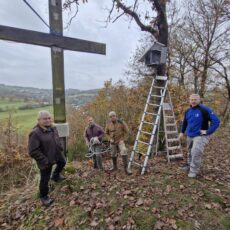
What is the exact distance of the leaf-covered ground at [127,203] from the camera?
3.92 metres

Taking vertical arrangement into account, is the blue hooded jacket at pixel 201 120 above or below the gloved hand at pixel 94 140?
above

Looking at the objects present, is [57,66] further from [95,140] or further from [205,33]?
[205,33]

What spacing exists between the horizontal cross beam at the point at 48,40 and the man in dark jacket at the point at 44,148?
5.03ft

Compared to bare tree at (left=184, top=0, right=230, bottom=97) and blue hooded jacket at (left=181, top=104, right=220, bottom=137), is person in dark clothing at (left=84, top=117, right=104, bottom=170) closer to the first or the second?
blue hooded jacket at (left=181, top=104, right=220, bottom=137)

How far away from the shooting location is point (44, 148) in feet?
14.7

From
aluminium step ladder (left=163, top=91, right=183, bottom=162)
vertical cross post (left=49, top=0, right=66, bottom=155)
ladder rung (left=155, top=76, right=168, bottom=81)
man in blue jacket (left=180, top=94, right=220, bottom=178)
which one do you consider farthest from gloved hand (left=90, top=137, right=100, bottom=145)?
ladder rung (left=155, top=76, right=168, bottom=81)

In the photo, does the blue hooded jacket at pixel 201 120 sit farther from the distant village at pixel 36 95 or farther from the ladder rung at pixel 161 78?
the distant village at pixel 36 95

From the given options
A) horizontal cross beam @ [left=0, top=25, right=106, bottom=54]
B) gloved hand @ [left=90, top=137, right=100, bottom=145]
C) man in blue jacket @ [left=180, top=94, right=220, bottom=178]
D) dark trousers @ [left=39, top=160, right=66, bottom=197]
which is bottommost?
dark trousers @ [left=39, top=160, right=66, bottom=197]

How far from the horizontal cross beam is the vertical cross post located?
127 mm

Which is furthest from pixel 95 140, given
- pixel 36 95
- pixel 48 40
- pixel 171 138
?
pixel 36 95

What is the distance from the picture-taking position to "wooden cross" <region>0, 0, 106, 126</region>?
4.71 m

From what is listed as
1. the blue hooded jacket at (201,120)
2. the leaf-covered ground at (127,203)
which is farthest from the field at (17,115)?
the blue hooded jacket at (201,120)

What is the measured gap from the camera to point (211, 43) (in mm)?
15508

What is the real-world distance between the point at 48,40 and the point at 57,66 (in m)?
0.58
